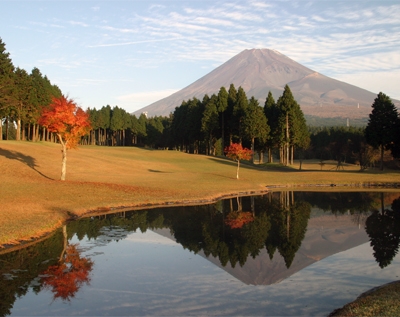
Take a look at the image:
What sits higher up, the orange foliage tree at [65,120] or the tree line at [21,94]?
the tree line at [21,94]

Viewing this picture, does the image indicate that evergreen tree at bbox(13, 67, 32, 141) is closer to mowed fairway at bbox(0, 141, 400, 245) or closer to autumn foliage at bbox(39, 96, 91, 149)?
mowed fairway at bbox(0, 141, 400, 245)

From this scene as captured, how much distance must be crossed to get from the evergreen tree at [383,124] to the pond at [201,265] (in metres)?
45.6

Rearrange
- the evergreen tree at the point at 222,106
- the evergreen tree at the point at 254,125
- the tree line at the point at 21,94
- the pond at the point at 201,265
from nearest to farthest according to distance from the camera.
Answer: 1. the pond at the point at 201,265
2. the tree line at the point at 21,94
3. the evergreen tree at the point at 254,125
4. the evergreen tree at the point at 222,106

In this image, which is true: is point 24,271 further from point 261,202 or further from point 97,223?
point 261,202

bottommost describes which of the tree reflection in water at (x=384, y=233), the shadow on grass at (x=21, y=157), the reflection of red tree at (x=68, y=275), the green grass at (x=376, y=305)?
the reflection of red tree at (x=68, y=275)

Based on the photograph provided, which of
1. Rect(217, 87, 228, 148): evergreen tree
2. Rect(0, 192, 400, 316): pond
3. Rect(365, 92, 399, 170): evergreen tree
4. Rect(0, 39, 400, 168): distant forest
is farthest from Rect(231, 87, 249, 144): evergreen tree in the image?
Rect(0, 192, 400, 316): pond

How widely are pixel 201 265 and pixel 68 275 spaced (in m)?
5.58

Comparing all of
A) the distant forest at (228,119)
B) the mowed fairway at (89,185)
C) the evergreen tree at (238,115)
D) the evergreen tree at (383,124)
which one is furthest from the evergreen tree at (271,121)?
the evergreen tree at (383,124)

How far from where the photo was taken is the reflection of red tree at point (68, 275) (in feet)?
48.6

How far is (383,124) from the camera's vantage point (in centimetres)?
7425

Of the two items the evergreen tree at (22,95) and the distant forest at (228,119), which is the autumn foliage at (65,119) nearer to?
the distant forest at (228,119)

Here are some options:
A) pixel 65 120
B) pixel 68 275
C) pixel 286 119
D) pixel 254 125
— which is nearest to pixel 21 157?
pixel 65 120

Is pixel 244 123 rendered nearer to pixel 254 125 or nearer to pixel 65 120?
pixel 254 125

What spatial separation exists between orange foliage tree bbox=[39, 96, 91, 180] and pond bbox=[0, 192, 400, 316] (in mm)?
15760
